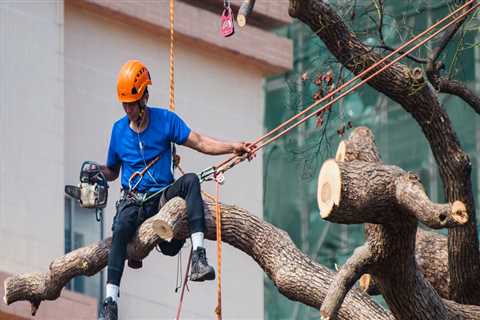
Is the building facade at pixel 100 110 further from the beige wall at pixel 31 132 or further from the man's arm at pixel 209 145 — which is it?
the man's arm at pixel 209 145

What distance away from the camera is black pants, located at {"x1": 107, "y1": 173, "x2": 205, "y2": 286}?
1642 cm

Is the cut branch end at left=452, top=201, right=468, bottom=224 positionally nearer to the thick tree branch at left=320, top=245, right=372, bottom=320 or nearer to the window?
the thick tree branch at left=320, top=245, right=372, bottom=320

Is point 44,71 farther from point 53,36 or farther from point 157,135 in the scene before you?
point 157,135

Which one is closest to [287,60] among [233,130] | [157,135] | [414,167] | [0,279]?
[233,130]

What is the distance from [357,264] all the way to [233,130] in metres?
14.1

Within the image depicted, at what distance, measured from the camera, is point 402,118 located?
33688 millimetres

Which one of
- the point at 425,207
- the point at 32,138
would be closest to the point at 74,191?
the point at 425,207

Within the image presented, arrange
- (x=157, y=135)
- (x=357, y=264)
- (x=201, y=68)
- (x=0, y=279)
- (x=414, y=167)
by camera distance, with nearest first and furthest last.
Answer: (x=357, y=264)
(x=157, y=135)
(x=0, y=279)
(x=201, y=68)
(x=414, y=167)

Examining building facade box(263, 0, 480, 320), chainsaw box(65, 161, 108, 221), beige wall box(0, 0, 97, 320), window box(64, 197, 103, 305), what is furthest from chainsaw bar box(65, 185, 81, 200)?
building facade box(263, 0, 480, 320)

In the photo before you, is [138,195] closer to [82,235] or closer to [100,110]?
[82,235]

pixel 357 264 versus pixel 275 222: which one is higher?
pixel 275 222

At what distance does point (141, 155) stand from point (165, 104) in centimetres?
1169

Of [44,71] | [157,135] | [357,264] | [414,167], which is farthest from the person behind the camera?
[414,167]

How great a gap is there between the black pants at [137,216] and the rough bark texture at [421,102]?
148 cm
